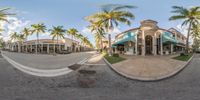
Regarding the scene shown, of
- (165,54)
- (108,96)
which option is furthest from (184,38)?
(108,96)

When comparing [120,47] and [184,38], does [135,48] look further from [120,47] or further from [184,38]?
[184,38]

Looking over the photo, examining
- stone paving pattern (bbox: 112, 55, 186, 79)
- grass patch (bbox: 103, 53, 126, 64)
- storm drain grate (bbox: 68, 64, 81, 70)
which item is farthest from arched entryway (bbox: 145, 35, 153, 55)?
storm drain grate (bbox: 68, 64, 81, 70)

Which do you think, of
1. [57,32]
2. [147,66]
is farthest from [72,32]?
[147,66]

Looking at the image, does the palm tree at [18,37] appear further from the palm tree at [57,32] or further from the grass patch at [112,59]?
the grass patch at [112,59]

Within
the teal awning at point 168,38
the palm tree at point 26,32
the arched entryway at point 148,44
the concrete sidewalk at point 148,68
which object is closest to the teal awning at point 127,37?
the arched entryway at point 148,44

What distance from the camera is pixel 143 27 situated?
738 cm

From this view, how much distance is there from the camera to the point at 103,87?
8.66 m

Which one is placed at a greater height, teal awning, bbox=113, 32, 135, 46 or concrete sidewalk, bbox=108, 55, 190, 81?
teal awning, bbox=113, 32, 135, 46

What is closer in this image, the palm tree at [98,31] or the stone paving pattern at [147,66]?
the stone paving pattern at [147,66]

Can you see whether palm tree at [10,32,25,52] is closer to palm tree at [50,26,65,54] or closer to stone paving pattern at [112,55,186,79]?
palm tree at [50,26,65,54]

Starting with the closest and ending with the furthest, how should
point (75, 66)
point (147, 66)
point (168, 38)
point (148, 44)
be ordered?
point (148, 44), point (168, 38), point (147, 66), point (75, 66)

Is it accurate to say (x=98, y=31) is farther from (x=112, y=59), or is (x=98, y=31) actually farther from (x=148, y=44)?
(x=148, y=44)

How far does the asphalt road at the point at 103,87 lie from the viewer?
7.36 m

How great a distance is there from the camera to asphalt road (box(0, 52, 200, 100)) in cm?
736
